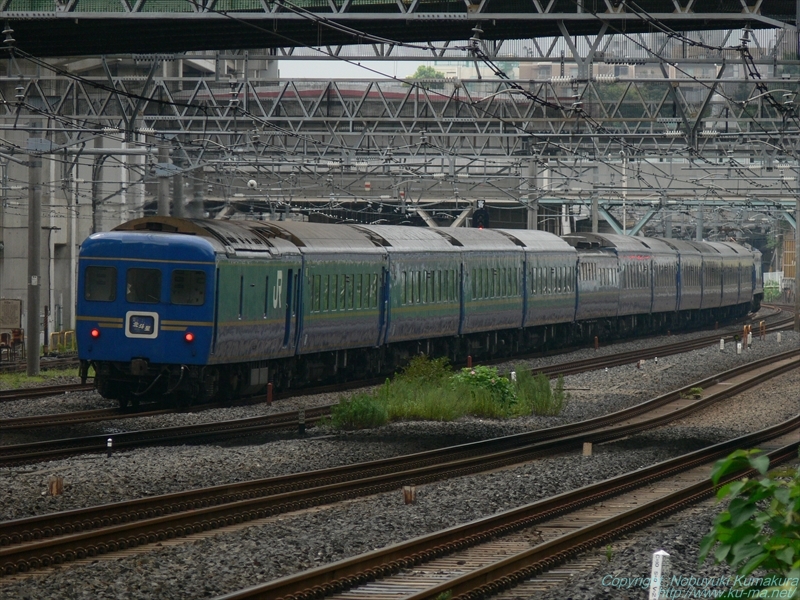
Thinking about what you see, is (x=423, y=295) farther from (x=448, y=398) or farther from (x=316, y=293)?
(x=448, y=398)

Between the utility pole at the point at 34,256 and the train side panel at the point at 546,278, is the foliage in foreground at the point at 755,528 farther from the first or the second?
the train side panel at the point at 546,278

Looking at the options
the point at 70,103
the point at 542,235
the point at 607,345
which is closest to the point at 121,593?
the point at 542,235

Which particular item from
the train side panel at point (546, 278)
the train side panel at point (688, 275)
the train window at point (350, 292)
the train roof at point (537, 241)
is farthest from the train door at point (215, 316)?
the train side panel at point (688, 275)

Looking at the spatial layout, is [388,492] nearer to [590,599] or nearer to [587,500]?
[587,500]

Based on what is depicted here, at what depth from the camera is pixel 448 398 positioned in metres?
21.7

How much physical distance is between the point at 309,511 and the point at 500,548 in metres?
2.29

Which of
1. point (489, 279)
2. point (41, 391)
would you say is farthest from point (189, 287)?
point (489, 279)

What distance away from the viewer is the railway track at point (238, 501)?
33.0 ft

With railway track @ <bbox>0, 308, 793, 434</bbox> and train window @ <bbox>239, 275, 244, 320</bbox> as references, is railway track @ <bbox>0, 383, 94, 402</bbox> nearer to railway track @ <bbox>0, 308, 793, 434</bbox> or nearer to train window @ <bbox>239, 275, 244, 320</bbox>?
railway track @ <bbox>0, 308, 793, 434</bbox>

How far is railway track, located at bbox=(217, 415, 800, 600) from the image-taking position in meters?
8.87

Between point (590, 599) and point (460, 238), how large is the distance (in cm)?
2364

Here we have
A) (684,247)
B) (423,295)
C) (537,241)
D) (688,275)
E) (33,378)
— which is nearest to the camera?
(33,378)

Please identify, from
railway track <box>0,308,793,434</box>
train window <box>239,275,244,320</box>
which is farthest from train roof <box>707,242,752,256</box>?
train window <box>239,275,244,320</box>

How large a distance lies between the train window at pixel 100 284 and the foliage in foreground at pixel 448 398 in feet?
13.1
